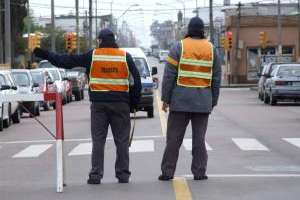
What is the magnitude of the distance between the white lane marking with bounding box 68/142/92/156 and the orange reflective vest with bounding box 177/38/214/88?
18.2 feet

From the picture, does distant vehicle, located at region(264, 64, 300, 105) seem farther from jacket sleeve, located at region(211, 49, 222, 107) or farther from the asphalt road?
jacket sleeve, located at region(211, 49, 222, 107)

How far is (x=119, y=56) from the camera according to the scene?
36.3 feet

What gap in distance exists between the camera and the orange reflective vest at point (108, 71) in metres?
11.0

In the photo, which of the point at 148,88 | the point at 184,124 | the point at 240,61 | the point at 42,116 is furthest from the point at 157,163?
the point at 240,61

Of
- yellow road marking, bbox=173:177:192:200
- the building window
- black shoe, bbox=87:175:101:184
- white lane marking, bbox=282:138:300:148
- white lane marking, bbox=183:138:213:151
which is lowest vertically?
white lane marking, bbox=282:138:300:148

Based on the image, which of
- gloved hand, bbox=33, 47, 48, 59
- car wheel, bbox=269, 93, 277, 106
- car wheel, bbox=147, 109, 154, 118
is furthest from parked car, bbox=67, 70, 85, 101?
gloved hand, bbox=33, 47, 48, 59

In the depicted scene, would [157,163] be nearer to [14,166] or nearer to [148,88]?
[14,166]

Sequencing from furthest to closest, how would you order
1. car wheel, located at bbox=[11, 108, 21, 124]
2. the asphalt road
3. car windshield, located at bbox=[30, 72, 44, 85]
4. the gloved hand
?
car windshield, located at bbox=[30, 72, 44, 85] < car wheel, located at bbox=[11, 108, 21, 124] < the gloved hand < the asphalt road

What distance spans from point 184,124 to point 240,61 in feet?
189

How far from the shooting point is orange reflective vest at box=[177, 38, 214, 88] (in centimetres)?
1095

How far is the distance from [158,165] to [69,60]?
323cm

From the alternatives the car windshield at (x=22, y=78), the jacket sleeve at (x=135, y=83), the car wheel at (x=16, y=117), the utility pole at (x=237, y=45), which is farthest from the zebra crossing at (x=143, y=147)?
the utility pole at (x=237, y=45)

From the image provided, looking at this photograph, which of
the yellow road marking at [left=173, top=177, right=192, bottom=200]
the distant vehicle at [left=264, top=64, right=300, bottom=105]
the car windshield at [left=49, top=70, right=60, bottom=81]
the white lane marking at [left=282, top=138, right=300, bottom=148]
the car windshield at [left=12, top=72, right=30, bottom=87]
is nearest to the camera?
the yellow road marking at [left=173, top=177, right=192, bottom=200]

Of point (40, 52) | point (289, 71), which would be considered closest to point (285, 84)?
point (289, 71)
